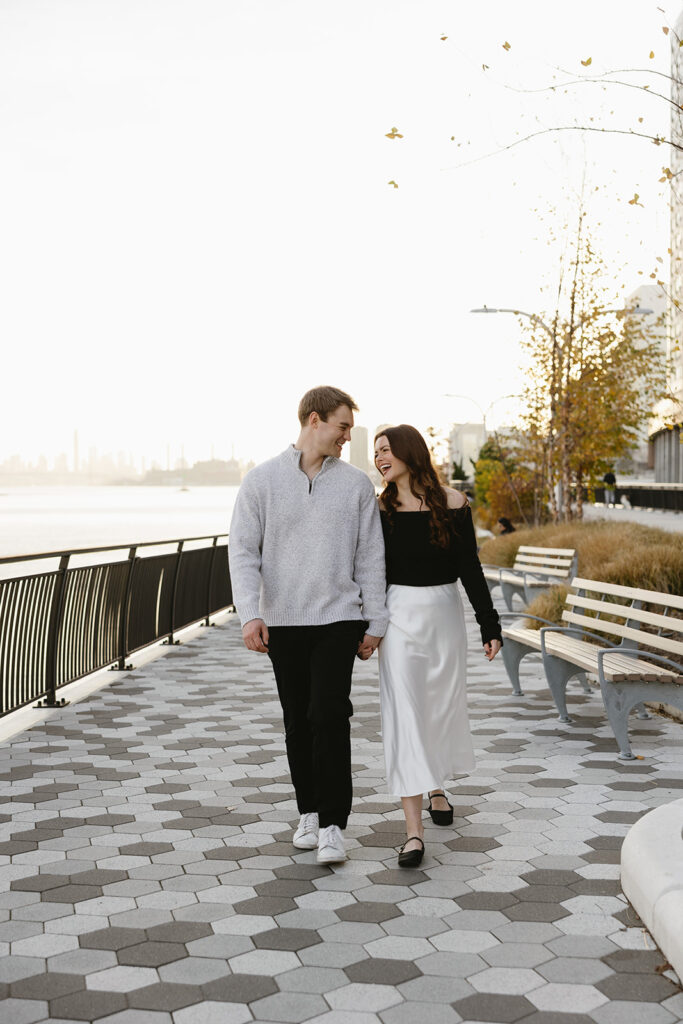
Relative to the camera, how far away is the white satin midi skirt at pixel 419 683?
16.5 feet

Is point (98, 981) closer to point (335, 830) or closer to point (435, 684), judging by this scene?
point (335, 830)

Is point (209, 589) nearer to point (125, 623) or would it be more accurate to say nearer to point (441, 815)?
point (125, 623)

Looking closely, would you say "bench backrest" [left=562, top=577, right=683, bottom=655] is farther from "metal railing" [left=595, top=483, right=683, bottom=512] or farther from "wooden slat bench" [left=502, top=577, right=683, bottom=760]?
"metal railing" [left=595, top=483, right=683, bottom=512]

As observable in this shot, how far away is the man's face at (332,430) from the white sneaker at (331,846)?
166cm

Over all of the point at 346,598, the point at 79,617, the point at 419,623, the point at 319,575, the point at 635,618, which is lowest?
the point at 79,617

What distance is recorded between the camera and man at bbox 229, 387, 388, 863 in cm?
488

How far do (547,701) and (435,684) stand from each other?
14.5ft

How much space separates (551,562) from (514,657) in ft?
17.2

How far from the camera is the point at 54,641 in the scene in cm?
927

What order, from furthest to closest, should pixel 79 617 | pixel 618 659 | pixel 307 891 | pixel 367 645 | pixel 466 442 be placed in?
pixel 466 442 < pixel 79 617 < pixel 618 659 < pixel 367 645 < pixel 307 891

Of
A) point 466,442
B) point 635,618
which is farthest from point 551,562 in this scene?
point 466,442

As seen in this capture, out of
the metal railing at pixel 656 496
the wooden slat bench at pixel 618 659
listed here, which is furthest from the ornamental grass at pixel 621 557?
the metal railing at pixel 656 496

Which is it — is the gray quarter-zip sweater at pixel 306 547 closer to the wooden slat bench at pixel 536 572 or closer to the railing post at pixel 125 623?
the railing post at pixel 125 623

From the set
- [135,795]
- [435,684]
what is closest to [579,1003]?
[435,684]
